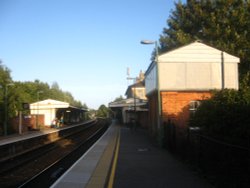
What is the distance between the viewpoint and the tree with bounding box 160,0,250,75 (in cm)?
4288

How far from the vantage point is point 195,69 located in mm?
34250

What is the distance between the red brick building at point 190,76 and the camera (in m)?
32.9

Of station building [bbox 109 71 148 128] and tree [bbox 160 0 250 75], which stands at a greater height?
tree [bbox 160 0 250 75]

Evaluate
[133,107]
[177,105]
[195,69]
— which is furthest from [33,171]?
[133,107]

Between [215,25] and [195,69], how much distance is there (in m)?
12.7

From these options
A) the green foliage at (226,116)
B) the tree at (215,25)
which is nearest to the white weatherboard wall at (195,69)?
the tree at (215,25)

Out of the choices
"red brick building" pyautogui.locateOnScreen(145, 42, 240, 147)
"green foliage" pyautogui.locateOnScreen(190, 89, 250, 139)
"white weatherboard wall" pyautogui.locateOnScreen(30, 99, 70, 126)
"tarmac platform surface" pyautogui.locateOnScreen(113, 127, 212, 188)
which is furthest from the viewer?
"white weatherboard wall" pyautogui.locateOnScreen(30, 99, 70, 126)

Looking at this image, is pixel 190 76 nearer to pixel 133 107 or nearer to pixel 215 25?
pixel 215 25

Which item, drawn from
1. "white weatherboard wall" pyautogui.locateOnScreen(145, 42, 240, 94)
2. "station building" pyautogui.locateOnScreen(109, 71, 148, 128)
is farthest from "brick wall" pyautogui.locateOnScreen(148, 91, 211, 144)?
"station building" pyautogui.locateOnScreen(109, 71, 148, 128)

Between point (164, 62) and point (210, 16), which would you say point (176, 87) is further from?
point (210, 16)

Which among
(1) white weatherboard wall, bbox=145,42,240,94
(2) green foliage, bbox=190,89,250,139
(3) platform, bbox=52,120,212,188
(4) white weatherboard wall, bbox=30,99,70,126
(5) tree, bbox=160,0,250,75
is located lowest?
(3) platform, bbox=52,120,212,188

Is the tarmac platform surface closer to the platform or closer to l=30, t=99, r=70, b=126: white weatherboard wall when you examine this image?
the platform

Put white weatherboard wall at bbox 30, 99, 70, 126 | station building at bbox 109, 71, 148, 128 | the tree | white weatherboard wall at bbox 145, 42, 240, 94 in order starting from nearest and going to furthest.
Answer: white weatherboard wall at bbox 145, 42, 240, 94
the tree
station building at bbox 109, 71, 148, 128
white weatherboard wall at bbox 30, 99, 70, 126

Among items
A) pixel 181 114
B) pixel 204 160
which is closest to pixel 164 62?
pixel 181 114
